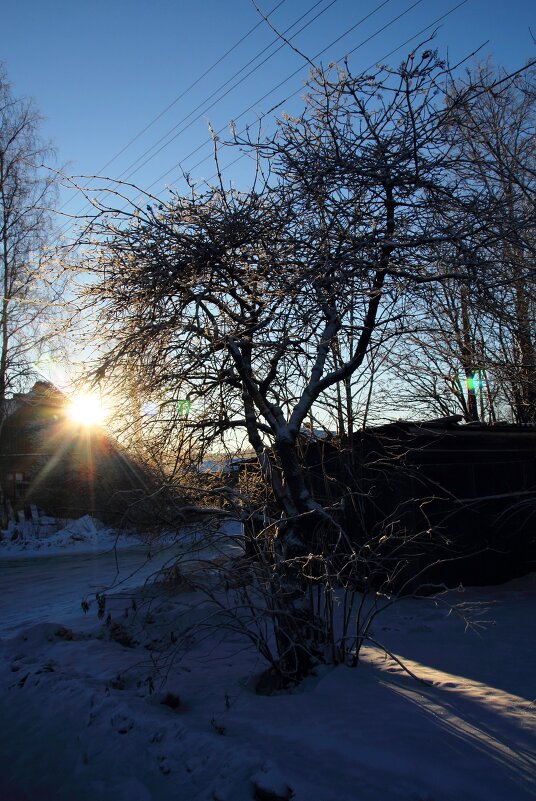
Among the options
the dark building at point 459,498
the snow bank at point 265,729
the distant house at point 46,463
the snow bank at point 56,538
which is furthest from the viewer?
the distant house at point 46,463

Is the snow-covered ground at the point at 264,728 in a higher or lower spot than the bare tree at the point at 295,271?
lower

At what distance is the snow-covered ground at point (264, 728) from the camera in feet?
11.8

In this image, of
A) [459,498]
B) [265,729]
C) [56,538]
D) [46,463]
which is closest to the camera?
[265,729]

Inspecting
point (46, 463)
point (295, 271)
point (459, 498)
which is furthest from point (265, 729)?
point (46, 463)

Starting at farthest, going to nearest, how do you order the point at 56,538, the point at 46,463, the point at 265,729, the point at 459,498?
the point at 46,463
the point at 56,538
the point at 459,498
the point at 265,729

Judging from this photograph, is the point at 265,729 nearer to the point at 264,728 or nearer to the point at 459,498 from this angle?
the point at 264,728

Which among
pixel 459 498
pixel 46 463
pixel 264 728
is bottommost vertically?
pixel 264 728

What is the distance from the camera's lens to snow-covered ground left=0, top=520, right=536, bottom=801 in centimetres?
358

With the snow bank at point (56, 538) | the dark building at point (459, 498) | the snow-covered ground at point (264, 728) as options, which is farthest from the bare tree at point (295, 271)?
the snow bank at point (56, 538)

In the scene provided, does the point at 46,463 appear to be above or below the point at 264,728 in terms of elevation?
above

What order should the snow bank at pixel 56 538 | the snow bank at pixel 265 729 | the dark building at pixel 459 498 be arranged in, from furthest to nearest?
1. the snow bank at pixel 56 538
2. the dark building at pixel 459 498
3. the snow bank at pixel 265 729

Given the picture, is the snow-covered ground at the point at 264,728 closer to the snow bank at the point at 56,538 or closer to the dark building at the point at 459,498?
the dark building at the point at 459,498

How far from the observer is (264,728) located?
14.7 feet

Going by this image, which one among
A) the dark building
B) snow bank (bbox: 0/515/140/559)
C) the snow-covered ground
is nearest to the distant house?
snow bank (bbox: 0/515/140/559)
